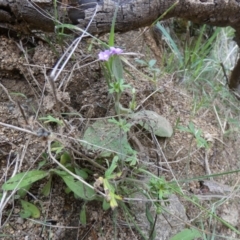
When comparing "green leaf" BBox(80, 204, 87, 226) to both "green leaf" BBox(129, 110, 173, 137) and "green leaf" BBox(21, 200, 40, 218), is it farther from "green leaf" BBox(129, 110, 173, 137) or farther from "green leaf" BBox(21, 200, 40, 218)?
"green leaf" BBox(129, 110, 173, 137)

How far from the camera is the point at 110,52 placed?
3.54 ft

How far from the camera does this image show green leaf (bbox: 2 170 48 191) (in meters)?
0.97

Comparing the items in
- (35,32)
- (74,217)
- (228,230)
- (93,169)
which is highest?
(35,32)

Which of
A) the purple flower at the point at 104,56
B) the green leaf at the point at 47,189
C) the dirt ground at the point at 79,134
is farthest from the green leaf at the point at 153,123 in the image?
the green leaf at the point at 47,189

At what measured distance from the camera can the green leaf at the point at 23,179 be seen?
0.97 m

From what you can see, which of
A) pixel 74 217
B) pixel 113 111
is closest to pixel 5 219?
pixel 74 217

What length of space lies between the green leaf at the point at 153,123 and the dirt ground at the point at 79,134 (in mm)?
32

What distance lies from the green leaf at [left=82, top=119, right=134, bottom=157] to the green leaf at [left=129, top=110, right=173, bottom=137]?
62 mm

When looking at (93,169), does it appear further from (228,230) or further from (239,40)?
(239,40)

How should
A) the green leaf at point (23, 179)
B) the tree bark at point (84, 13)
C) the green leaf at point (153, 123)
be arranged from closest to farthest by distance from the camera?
the green leaf at point (23, 179)
the green leaf at point (153, 123)
the tree bark at point (84, 13)

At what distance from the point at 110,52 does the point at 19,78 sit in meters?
0.38

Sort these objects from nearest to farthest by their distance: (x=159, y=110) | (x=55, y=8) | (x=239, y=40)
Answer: (x=55, y=8), (x=159, y=110), (x=239, y=40)

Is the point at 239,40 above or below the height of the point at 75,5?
below

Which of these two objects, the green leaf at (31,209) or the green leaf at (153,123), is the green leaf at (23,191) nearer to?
the green leaf at (31,209)
